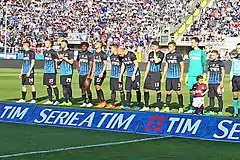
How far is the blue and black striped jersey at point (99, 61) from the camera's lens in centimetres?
1852

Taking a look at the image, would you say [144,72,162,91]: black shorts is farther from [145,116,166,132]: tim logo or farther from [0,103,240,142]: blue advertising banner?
[145,116,166,132]: tim logo

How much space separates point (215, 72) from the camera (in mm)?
16719

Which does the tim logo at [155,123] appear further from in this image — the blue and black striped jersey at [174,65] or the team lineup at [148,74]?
the blue and black striped jersey at [174,65]

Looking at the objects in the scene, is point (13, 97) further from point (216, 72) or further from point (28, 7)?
point (28, 7)

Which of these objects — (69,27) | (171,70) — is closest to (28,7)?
(69,27)

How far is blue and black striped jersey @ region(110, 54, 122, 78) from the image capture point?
18406 millimetres

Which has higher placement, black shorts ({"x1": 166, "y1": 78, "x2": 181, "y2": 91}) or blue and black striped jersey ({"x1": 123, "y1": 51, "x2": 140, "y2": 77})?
blue and black striped jersey ({"x1": 123, "y1": 51, "x2": 140, "y2": 77})

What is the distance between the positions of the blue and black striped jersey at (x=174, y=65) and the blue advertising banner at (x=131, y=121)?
14.8 ft

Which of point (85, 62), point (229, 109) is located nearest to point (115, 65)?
point (85, 62)

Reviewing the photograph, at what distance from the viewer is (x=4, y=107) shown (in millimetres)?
14789

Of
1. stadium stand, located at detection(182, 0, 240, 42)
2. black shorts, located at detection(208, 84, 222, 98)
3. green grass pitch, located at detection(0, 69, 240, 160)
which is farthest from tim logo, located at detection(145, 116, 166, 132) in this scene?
stadium stand, located at detection(182, 0, 240, 42)

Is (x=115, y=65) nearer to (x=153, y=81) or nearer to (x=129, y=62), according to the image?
(x=129, y=62)

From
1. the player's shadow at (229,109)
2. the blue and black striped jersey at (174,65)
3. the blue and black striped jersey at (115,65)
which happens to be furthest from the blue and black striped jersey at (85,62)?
the player's shadow at (229,109)

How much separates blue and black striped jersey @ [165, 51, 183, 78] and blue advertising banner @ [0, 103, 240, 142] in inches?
177
